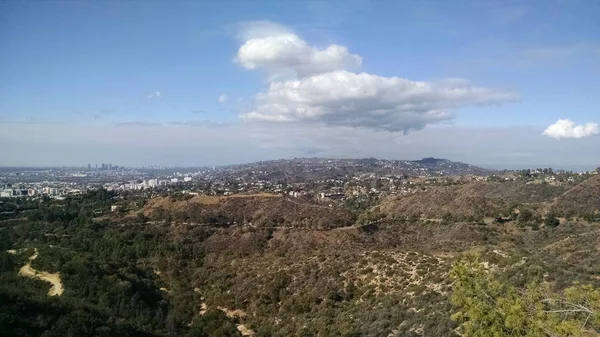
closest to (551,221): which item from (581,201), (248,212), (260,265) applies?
(581,201)

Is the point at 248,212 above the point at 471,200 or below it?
below

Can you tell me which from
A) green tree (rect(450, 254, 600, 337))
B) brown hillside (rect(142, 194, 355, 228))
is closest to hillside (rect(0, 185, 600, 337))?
brown hillside (rect(142, 194, 355, 228))

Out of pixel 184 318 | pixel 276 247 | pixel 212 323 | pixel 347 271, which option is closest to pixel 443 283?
pixel 347 271

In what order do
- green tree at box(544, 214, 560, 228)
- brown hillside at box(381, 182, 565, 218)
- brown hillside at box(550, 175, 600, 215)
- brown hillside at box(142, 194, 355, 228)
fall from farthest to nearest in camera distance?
brown hillside at box(381, 182, 565, 218)
brown hillside at box(142, 194, 355, 228)
brown hillside at box(550, 175, 600, 215)
green tree at box(544, 214, 560, 228)

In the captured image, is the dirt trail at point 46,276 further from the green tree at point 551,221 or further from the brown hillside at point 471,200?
the green tree at point 551,221

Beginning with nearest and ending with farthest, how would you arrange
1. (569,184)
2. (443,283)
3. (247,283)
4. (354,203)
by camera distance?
(443,283), (247,283), (569,184), (354,203)

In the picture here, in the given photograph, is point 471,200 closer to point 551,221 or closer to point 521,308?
point 551,221

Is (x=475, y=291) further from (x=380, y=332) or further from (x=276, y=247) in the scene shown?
(x=276, y=247)

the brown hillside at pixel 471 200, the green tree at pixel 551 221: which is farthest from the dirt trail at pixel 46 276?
the green tree at pixel 551 221

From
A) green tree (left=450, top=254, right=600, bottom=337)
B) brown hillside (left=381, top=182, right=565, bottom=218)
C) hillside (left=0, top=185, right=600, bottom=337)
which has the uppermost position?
green tree (left=450, top=254, right=600, bottom=337)

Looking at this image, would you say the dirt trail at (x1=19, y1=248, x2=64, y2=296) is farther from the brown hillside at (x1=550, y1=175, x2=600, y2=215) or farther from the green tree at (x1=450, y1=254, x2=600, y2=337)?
the brown hillside at (x1=550, y1=175, x2=600, y2=215)

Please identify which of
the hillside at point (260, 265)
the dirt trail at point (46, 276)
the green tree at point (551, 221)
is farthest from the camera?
the green tree at point (551, 221)
